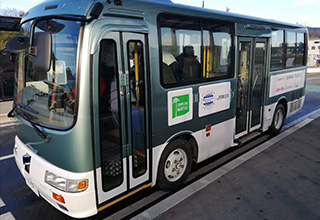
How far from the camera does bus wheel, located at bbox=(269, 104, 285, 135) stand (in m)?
7.17

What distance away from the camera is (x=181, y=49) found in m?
4.14

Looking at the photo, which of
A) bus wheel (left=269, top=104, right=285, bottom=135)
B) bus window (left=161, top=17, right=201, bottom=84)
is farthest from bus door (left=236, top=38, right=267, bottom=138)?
bus window (left=161, top=17, right=201, bottom=84)

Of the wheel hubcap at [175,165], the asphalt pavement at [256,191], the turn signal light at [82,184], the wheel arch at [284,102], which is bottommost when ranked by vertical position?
the asphalt pavement at [256,191]

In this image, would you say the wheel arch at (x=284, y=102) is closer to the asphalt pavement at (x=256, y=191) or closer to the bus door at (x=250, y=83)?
the bus door at (x=250, y=83)

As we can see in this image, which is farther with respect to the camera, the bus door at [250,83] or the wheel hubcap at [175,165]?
the bus door at [250,83]

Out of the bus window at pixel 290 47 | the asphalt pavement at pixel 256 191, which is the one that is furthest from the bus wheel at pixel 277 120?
the bus window at pixel 290 47

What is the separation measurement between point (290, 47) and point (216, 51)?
3679 millimetres

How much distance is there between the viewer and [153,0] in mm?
3750

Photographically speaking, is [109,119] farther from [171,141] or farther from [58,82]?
[171,141]

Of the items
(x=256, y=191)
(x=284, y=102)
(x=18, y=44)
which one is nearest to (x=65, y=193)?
(x=18, y=44)

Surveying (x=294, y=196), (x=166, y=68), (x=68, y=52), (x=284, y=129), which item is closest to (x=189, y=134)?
(x=166, y=68)

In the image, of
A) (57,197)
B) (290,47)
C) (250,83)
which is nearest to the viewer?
(57,197)

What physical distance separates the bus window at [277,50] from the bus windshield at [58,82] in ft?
17.1

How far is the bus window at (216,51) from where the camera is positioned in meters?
4.59
